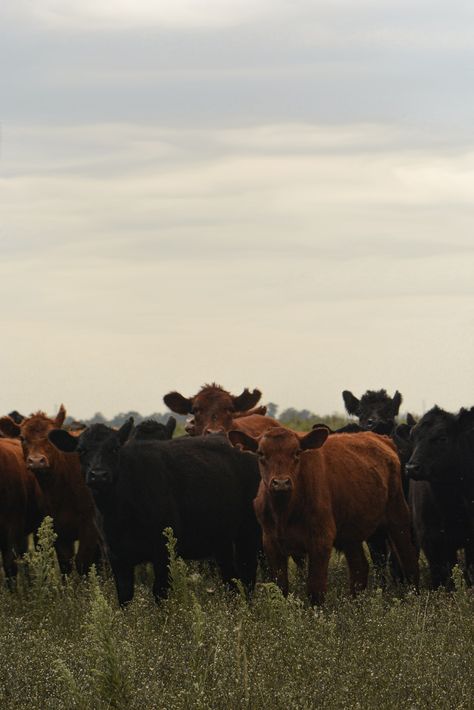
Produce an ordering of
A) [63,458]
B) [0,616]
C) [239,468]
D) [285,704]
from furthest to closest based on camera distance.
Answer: [63,458] → [239,468] → [0,616] → [285,704]

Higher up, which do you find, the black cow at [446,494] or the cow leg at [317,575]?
the black cow at [446,494]

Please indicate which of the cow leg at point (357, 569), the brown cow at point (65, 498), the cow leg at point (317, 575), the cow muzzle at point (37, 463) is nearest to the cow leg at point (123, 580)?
the cow leg at point (317, 575)

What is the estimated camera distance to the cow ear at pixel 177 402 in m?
15.7

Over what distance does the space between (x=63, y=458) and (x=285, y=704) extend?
24.5 feet

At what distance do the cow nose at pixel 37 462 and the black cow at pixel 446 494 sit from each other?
3.93 metres

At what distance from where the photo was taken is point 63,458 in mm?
14664

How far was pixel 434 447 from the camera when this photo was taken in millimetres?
12234

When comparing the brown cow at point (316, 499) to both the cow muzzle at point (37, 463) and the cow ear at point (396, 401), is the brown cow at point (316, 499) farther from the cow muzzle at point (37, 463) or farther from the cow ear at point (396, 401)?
the cow ear at point (396, 401)

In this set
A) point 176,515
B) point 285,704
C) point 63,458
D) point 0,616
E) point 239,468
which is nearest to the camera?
point 285,704

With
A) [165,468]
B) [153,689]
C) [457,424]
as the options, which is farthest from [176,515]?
[153,689]

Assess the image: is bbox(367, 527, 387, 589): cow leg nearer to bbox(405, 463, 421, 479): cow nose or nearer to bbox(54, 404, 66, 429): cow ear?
bbox(405, 463, 421, 479): cow nose

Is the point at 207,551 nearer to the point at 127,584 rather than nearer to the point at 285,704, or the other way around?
the point at 127,584

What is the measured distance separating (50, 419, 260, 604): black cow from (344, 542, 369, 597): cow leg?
0.94 metres

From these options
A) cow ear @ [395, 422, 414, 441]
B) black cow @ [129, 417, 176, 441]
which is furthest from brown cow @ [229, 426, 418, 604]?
black cow @ [129, 417, 176, 441]
